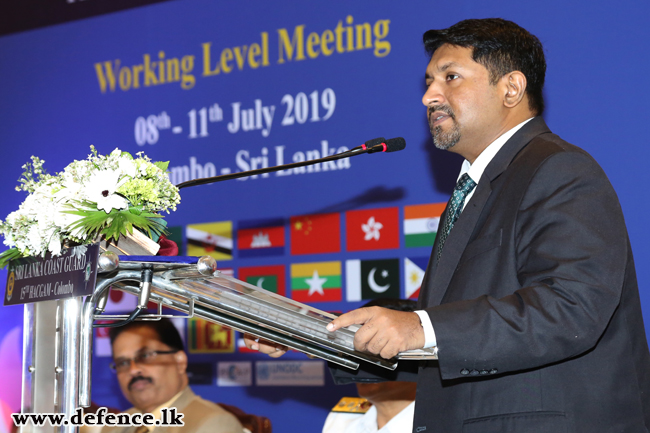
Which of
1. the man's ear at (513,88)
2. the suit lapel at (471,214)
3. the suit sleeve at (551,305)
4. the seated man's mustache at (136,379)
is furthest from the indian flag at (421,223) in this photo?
the suit sleeve at (551,305)

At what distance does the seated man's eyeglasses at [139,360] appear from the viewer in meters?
3.96

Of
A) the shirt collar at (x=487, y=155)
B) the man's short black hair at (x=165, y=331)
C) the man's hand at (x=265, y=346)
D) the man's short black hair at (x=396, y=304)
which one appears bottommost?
the man's hand at (x=265, y=346)

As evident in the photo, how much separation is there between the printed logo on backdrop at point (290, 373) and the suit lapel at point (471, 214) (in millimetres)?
1941

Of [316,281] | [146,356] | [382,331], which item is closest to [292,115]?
[316,281]

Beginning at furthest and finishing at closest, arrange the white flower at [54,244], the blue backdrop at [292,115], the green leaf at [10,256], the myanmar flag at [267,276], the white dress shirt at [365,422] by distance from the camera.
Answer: the myanmar flag at [267,276]
the blue backdrop at [292,115]
the white dress shirt at [365,422]
the green leaf at [10,256]
the white flower at [54,244]

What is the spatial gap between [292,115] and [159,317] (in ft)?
8.03

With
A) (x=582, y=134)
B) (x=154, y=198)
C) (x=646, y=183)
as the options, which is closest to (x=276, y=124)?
(x=582, y=134)

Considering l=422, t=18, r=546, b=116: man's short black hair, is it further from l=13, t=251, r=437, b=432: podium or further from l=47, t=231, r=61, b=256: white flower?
l=47, t=231, r=61, b=256: white flower

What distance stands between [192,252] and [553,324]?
2.92m

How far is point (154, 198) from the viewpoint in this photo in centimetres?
172

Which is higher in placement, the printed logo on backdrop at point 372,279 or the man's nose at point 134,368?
the printed logo on backdrop at point 372,279

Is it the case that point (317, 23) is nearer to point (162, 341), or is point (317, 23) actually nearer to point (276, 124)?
point (276, 124)

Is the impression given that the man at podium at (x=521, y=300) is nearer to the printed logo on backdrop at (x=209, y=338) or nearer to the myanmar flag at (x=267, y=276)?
the myanmar flag at (x=267, y=276)

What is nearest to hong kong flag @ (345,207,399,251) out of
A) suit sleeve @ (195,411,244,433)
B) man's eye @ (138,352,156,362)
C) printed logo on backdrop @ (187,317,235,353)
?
printed logo on backdrop @ (187,317,235,353)
